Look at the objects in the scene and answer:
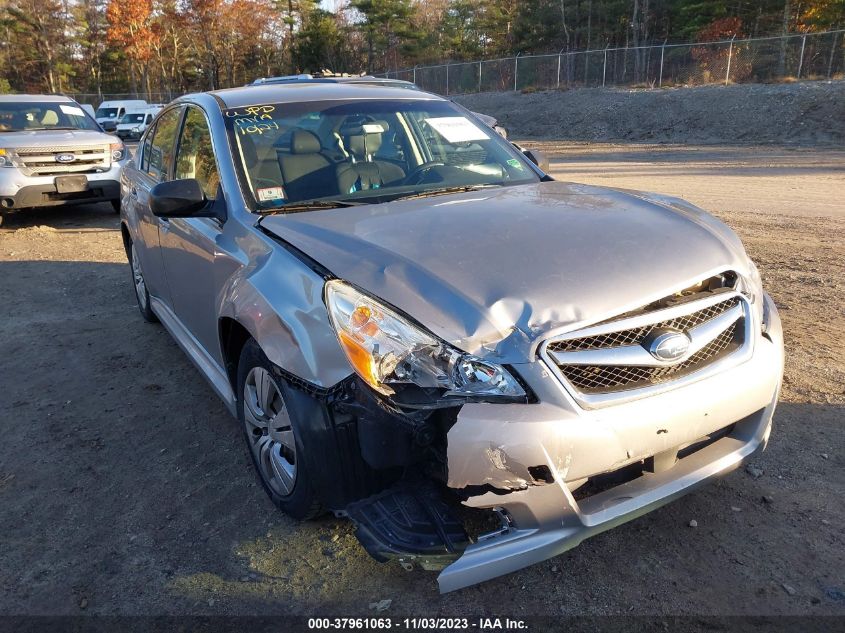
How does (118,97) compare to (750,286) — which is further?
(118,97)

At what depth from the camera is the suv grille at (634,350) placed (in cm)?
215

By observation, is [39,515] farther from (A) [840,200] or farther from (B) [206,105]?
(A) [840,200]

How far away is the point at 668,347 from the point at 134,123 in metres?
34.4

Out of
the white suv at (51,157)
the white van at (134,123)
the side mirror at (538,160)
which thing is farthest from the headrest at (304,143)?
the white van at (134,123)

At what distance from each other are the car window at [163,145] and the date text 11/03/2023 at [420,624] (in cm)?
309

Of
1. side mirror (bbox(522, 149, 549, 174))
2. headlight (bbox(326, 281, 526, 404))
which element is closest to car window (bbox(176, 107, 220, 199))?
headlight (bbox(326, 281, 526, 404))

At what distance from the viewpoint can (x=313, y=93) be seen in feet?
13.1

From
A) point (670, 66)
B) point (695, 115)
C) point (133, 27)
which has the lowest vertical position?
point (695, 115)

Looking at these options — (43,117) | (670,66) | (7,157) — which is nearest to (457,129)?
(7,157)

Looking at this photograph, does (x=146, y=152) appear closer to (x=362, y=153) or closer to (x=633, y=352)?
(x=362, y=153)

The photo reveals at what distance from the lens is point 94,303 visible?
6461 mm

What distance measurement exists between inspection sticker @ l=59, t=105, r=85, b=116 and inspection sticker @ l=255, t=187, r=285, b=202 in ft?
31.4

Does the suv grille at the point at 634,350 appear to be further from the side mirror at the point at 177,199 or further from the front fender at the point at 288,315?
the side mirror at the point at 177,199

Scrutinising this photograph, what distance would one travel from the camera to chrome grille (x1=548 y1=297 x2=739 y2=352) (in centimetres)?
216
